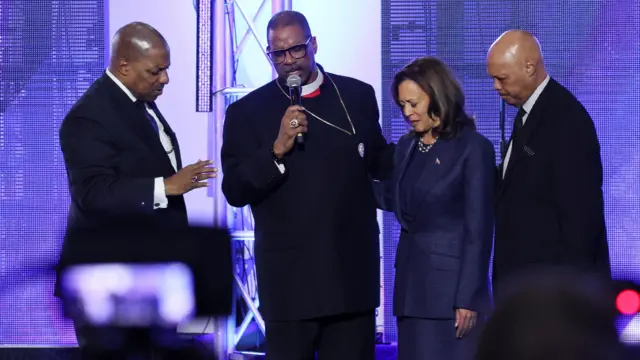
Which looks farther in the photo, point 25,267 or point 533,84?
point 25,267

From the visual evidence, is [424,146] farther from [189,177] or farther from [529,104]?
[189,177]

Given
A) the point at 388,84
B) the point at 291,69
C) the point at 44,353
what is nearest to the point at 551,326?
the point at 291,69

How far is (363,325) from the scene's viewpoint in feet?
11.0

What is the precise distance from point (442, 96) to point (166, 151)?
1.03m

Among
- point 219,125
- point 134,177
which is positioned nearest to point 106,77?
point 134,177

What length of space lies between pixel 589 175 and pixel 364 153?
82 cm

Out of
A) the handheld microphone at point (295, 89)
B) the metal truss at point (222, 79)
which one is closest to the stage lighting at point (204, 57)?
the metal truss at point (222, 79)

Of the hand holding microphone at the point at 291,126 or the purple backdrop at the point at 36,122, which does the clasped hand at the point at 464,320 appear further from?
the purple backdrop at the point at 36,122

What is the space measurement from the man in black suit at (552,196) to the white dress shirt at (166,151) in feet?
4.00

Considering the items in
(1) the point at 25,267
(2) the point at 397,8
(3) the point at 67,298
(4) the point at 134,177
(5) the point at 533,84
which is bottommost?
(1) the point at 25,267

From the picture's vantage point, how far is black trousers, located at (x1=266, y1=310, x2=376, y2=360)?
3291 millimetres

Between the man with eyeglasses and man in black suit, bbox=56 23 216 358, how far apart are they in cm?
26

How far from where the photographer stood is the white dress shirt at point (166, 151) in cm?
308

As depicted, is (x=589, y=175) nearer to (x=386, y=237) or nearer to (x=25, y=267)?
(x=386, y=237)
